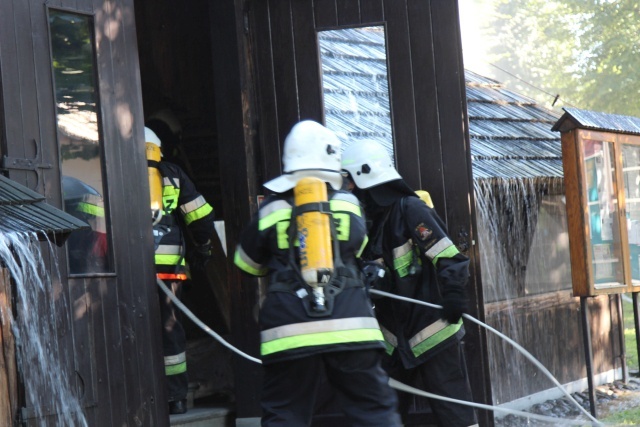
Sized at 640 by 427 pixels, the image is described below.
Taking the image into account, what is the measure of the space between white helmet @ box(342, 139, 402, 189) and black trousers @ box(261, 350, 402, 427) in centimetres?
165

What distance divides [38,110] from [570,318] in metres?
6.81

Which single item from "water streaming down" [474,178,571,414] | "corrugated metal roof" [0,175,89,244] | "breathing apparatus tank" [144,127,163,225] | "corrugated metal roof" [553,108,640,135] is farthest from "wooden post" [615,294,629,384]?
"corrugated metal roof" [0,175,89,244]

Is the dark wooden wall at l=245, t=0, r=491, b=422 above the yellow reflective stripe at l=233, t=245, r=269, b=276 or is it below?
above

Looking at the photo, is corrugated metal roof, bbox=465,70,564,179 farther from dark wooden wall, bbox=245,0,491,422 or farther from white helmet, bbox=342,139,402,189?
white helmet, bbox=342,139,402,189

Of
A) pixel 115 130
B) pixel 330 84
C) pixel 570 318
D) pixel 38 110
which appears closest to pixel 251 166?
pixel 330 84

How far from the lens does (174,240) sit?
8.69 meters

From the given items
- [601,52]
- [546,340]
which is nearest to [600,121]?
[546,340]

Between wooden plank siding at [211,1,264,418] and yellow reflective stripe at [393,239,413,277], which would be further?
wooden plank siding at [211,1,264,418]

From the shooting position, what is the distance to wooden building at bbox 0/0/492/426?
275 inches

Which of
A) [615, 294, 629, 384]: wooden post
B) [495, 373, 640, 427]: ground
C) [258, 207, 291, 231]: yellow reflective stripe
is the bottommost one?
[495, 373, 640, 427]: ground

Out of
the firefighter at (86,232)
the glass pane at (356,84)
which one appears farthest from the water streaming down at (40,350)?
the glass pane at (356,84)

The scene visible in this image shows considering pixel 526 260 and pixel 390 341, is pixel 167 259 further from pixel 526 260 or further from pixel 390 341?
pixel 526 260

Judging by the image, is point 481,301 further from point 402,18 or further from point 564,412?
point 564,412

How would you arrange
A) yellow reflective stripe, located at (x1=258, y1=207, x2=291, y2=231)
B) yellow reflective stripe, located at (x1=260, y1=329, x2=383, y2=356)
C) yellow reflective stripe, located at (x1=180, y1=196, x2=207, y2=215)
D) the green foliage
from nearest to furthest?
yellow reflective stripe, located at (x1=260, y1=329, x2=383, y2=356) → yellow reflective stripe, located at (x1=258, y1=207, x2=291, y2=231) → yellow reflective stripe, located at (x1=180, y1=196, x2=207, y2=215) → the green foliage
